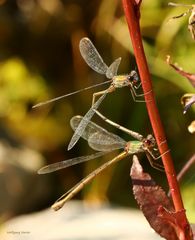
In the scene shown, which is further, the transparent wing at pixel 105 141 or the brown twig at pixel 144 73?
the transparent wing at pixel 105 141

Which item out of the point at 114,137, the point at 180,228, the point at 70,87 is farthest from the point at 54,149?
the point at 180,228

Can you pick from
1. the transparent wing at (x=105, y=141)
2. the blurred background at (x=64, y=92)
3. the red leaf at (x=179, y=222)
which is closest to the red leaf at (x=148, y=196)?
the red leaf at (x=179, y=222)

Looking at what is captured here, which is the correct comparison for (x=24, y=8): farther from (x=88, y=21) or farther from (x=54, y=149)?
(x=54, y=149)

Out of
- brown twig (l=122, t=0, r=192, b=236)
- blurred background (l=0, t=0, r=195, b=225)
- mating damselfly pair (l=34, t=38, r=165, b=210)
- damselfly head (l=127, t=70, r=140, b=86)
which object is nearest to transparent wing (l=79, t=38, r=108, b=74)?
mating damselfly pair (l=34, t=38, r=165, b=210)

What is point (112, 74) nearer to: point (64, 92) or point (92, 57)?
point (92, 57)

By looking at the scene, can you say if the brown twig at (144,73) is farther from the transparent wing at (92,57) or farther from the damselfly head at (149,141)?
the transparent wing at (92,57)

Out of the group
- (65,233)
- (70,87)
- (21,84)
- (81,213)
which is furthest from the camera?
(70,87)
